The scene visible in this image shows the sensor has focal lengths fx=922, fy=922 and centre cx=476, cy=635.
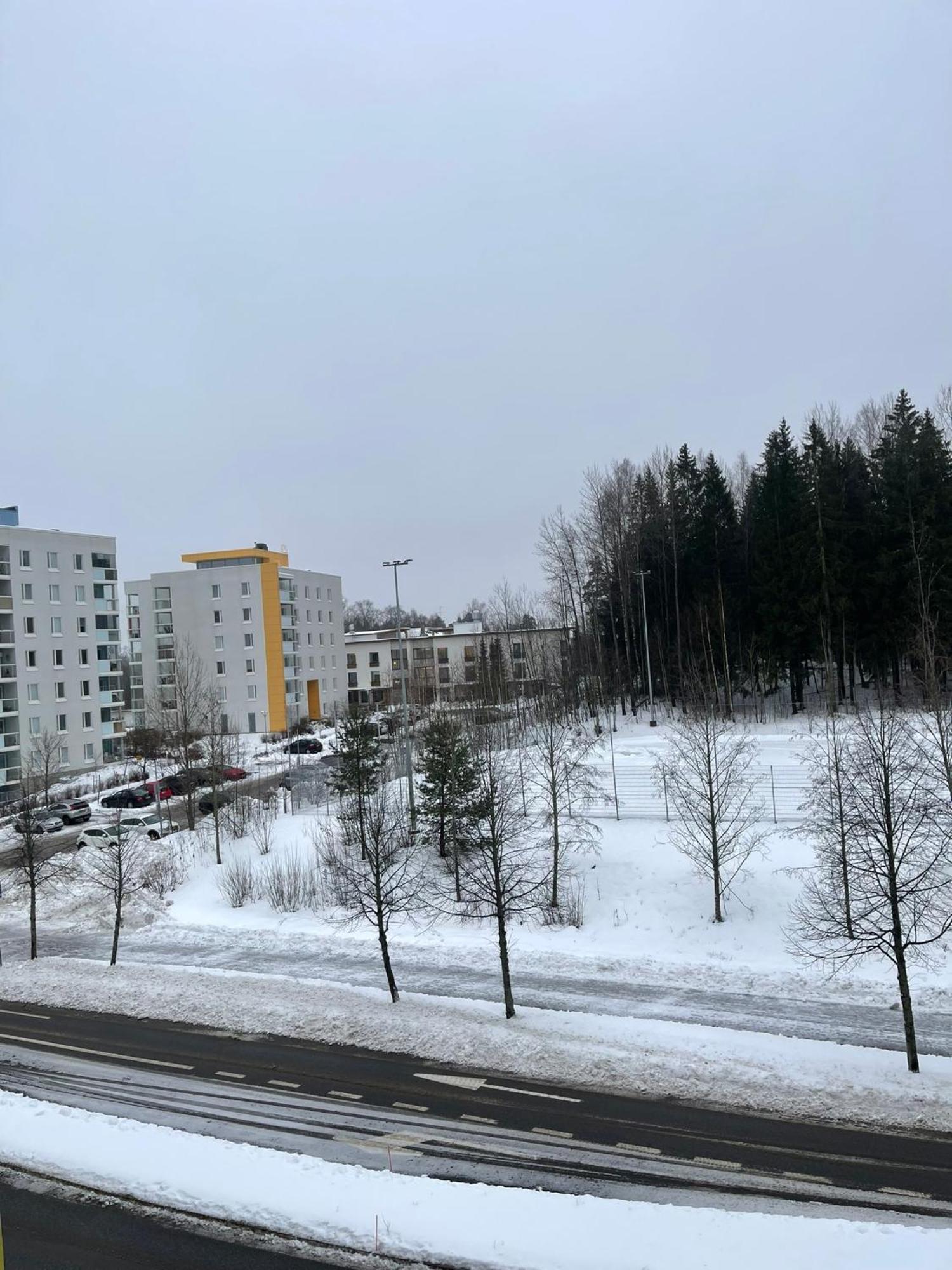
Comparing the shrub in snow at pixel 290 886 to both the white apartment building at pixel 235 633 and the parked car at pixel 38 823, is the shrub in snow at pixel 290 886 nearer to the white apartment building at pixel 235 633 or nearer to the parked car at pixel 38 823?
the parked car at pixel 38 823

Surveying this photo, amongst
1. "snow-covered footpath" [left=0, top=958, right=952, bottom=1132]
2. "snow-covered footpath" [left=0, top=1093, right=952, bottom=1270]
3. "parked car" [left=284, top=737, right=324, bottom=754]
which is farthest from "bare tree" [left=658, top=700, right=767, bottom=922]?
"parked car" [left=284, top=737, right=324, bottom=754]

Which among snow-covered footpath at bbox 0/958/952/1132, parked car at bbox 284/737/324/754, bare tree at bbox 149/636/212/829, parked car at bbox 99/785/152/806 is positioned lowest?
snow-covered footpath at bbox 0/958/952/1132

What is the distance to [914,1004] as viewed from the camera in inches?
774

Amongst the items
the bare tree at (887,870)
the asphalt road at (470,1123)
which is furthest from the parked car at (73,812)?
the bare tree at (887,870)

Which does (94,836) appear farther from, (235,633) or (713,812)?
(235,633)

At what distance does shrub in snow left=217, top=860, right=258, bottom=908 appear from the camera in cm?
3155

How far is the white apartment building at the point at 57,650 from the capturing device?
207 feet

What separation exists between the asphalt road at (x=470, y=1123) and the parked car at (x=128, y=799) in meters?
33.0

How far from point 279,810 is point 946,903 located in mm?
26448

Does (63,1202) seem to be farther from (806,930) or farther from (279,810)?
(279,810)

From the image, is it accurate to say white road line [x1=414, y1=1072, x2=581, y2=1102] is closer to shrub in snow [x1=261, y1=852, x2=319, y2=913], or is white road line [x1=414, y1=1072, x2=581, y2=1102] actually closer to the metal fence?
shrub in snow [x1=261, y1=852, x2=319, y2=913]

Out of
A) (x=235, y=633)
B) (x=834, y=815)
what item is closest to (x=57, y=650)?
(x=235, y=633)

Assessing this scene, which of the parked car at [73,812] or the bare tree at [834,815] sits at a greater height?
the bare tree at [834,815]

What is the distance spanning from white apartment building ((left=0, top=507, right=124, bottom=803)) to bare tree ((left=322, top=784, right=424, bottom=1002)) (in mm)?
34474
